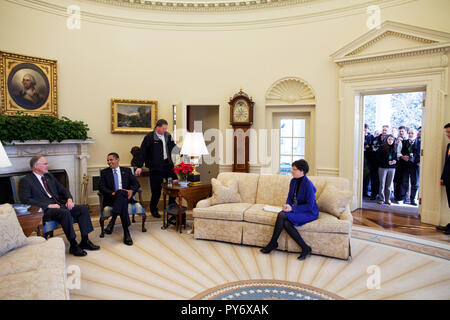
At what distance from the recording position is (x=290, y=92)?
650cm

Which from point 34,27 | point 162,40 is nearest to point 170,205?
point 162,40

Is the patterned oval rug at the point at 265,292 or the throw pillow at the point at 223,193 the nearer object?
the patterned oval rug at the point at 265,292

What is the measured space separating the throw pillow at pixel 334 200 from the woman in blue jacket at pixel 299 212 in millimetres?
257

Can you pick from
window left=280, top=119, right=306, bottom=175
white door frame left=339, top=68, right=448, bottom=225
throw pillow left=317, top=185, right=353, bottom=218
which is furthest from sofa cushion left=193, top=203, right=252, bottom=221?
white door frame left=339, top=68, right=448, bottom=225

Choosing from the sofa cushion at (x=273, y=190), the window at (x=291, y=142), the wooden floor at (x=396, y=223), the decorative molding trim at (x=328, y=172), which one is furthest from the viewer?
the window at (x=291, y=142)

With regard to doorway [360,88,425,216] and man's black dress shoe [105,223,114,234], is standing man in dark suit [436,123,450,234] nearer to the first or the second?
doorway [360,88,425,216]

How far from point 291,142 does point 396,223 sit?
8.40ft

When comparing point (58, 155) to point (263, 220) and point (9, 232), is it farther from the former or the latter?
point (263, 220)

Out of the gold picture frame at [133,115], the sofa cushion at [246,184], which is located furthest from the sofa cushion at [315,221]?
the gold picture frame at [133,115]

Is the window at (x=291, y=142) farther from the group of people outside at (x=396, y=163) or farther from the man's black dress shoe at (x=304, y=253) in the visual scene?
the man's black dress shoe at (x=304, y=253)

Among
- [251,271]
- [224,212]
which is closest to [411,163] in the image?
[224,212]

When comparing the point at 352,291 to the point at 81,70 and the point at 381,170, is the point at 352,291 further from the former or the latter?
the point at 81,70

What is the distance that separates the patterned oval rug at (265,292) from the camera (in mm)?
2773

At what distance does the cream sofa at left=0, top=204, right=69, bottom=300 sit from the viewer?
1923 millimetres
